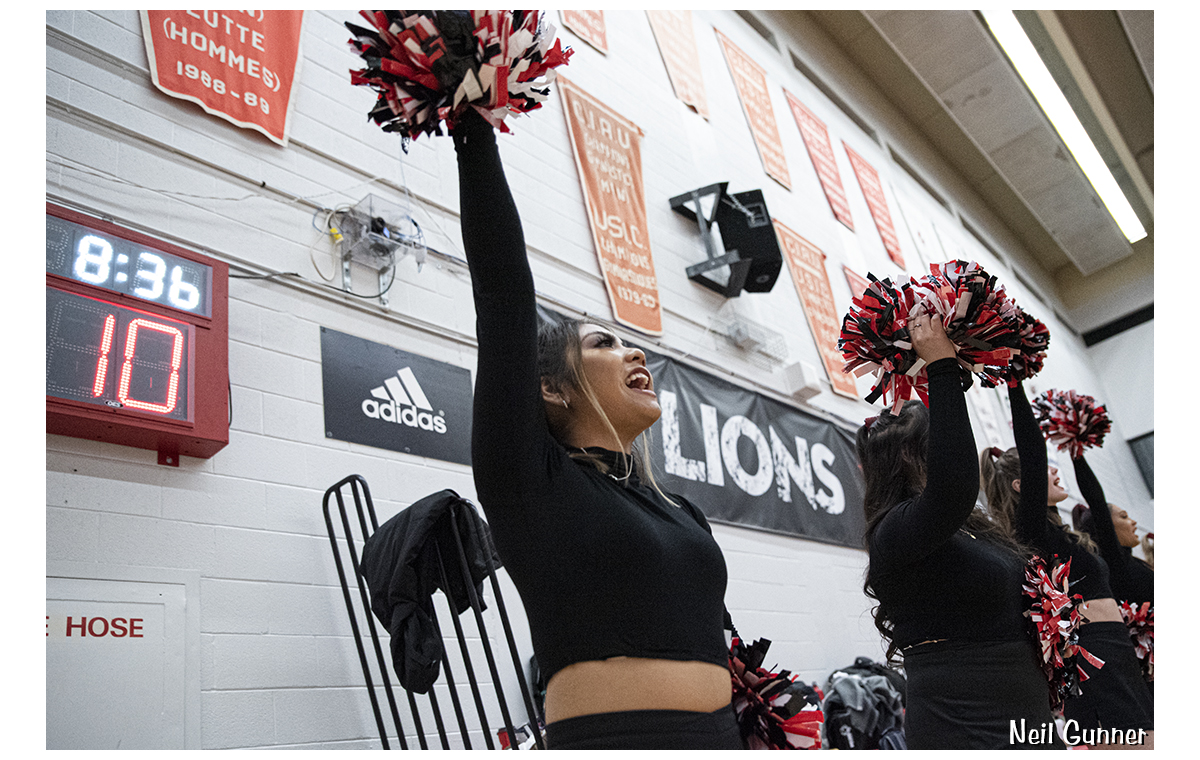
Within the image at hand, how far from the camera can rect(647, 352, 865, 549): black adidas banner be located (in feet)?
12.7

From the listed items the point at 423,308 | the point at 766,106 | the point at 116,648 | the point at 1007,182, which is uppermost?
the point at 1007,182

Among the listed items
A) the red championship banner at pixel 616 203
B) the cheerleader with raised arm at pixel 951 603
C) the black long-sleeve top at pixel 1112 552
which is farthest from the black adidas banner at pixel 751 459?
the cheerleader with raised arm at pixel 951 603

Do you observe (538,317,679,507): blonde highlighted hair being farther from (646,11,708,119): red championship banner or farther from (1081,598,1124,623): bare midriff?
(646,11,708,119): red championship banner

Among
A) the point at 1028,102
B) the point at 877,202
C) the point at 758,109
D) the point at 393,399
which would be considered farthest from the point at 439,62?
the point at 1028,102

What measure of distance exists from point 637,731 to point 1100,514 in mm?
2453

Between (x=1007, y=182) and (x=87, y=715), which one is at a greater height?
(x=1007, y=182)

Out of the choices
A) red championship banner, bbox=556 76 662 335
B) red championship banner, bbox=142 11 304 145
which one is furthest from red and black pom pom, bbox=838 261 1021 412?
red championship banner, bbox=556 76 662 335

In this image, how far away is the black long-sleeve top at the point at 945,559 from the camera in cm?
147

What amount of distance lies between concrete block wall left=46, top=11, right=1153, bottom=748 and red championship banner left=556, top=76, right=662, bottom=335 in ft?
0.27

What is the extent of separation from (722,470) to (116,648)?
2642 mm

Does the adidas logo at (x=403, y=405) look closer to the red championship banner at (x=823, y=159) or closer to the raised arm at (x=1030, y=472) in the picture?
the raised arm at (x=1030, y=472)

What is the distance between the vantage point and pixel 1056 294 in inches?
500

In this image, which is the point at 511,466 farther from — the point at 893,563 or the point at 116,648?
the point at 116,648
